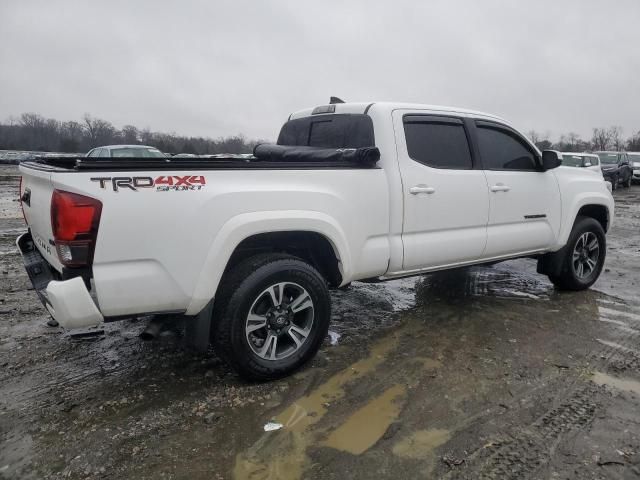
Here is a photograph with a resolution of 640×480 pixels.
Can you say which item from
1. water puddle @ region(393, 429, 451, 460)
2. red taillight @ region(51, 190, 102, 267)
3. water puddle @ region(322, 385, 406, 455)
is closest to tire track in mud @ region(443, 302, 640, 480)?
water puddle @ region(393, 429, 451, 460)

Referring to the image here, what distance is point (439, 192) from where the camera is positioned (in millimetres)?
3951

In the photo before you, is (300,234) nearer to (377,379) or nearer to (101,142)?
(377,379)

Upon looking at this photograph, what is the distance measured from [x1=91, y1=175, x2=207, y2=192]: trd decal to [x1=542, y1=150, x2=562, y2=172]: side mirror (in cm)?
361

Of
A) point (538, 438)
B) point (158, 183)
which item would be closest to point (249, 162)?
point (158, 183)

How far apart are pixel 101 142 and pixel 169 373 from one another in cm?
6328

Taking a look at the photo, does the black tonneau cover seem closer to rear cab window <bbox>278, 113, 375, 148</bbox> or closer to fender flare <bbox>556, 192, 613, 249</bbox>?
rear cab window <bbox>278, 113, 375, 148</bbox>

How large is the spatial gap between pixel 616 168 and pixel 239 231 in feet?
80.0

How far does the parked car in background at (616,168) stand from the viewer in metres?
21.9

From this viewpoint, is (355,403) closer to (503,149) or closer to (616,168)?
(503,149)

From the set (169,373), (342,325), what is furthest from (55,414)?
(342,325)

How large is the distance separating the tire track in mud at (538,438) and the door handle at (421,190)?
174cm

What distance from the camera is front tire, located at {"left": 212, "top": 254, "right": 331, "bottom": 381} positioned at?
301cm

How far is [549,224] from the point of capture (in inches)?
195

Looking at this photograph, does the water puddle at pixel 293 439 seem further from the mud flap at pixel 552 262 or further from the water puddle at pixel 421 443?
the mud flap at pixel 552 262
